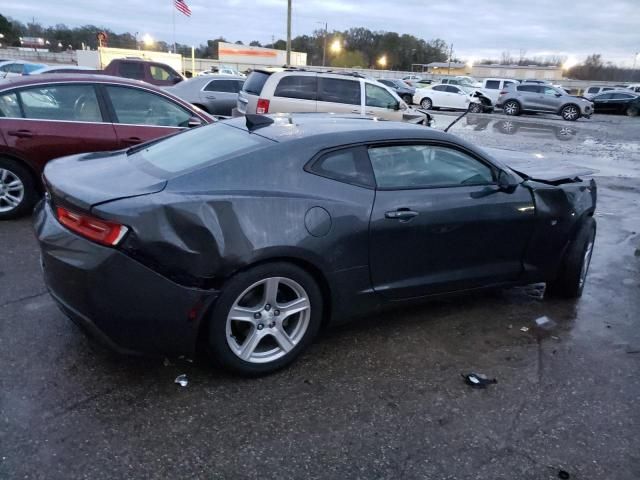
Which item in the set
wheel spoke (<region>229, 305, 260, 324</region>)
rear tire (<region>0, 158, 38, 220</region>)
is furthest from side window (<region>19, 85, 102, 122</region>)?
wheel spoke (<region>229, 305, 260, 324</region>)

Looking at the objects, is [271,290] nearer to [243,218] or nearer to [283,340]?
[283,340]

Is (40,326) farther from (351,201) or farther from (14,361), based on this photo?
(351,201)

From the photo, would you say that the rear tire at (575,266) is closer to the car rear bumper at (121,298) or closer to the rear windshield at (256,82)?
the car rear bumper at (121,298)

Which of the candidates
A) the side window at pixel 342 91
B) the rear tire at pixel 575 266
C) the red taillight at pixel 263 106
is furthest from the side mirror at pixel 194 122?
the side window at pixel 342 91

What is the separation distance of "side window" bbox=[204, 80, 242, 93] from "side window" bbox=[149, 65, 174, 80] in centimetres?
427

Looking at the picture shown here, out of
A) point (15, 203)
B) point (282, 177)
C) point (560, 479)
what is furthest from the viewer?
point (15, 203)

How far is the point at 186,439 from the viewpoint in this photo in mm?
2611

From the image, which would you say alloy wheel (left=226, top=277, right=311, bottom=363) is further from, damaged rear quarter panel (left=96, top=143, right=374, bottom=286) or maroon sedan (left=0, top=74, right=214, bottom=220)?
maroon sedan (left=0, top=74, right=214, bottom=220)

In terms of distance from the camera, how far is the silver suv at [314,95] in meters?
11.2

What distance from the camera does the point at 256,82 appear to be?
1160cm

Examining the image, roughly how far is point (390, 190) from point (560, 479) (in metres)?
1.86

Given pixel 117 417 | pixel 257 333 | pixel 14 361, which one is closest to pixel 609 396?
pixel 257 333

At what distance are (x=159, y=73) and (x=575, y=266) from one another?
644 inches

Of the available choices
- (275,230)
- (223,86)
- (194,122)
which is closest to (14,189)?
(194,122)
